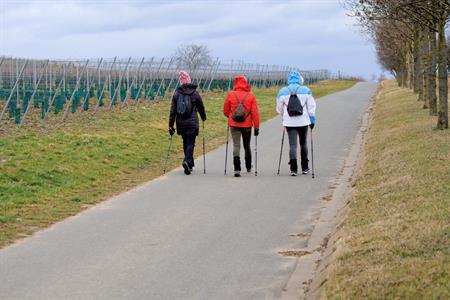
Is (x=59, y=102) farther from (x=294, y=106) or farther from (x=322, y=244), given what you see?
(x=322, y=244)

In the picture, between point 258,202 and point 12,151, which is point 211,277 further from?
point 12,151

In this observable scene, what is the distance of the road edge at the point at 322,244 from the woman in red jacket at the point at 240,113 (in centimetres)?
174

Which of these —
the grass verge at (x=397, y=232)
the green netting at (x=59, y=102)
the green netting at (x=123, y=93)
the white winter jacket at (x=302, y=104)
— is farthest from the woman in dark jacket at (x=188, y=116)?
the green netting at (x=123, y=93)

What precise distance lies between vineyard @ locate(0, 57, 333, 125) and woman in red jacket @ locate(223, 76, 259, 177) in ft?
31.2

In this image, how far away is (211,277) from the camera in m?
7.34

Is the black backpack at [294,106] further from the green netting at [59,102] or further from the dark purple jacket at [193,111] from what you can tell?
the green netting at [59,102]

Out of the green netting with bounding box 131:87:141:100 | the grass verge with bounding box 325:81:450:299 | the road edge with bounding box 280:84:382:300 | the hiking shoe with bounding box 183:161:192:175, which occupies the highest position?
the green netting with bounding box 131:87:141:100

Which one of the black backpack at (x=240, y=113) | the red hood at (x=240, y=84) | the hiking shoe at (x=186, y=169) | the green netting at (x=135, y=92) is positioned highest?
the red hood at (x=240, y=84)

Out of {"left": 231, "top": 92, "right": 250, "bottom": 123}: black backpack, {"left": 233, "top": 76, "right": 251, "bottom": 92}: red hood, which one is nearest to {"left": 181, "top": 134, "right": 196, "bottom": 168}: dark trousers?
{"left": 231, "top": 92, "right": 250, "bottom": 123}: black backpack

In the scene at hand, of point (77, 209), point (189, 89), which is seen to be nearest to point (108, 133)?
point (189, 89)

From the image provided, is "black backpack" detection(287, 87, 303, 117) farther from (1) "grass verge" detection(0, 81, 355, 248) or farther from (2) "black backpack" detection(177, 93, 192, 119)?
(1) "grass verge" detection(0, 81, 355, 248)

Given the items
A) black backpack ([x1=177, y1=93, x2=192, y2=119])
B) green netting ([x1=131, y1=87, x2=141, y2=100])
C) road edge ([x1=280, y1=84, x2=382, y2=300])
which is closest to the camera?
road edge ([x1=280, y1=84, x2=382, y2=300])

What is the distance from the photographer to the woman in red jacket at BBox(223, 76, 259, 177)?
14.4 meters

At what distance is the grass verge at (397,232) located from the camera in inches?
233
